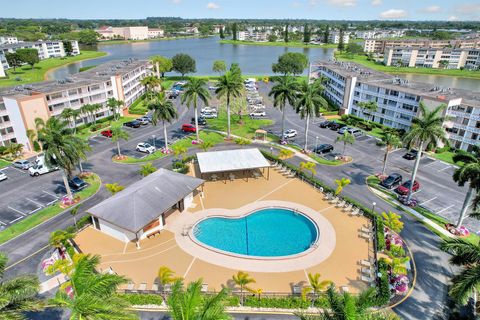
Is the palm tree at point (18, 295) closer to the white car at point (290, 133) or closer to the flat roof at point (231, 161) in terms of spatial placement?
the flat roof at point (231, 161)

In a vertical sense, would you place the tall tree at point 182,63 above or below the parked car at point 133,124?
above

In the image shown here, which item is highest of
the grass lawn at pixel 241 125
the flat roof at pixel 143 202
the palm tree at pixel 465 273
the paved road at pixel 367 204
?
the palm tree at pixel 465 273

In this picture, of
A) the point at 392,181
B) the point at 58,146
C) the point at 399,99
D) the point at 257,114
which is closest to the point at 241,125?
the point at 257,114

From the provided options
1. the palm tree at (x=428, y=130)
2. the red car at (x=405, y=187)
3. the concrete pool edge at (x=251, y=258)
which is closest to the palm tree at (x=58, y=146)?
the concrete pool edge at (x=251, y=258)

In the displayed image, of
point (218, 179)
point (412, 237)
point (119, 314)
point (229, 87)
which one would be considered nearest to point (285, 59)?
point (229, 87)

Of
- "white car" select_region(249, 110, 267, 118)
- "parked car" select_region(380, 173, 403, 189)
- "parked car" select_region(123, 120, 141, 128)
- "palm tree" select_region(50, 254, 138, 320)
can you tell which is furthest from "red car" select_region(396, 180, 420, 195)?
"parked car" select_region(123, 120, 141, 128)

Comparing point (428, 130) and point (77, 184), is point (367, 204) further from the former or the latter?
point (77, 184)
